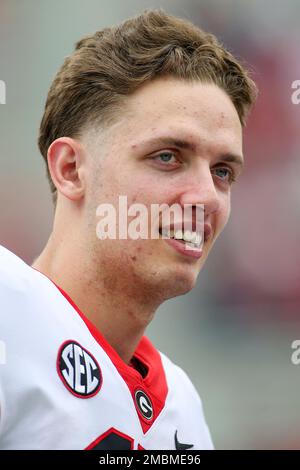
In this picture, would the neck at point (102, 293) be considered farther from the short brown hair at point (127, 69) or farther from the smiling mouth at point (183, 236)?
the short brown hair at point (127, 69)

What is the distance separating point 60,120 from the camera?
1913 mm

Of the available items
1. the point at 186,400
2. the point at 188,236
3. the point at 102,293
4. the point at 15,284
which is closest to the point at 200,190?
the point at 188,236

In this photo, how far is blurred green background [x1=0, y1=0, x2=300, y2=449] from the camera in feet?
15.3

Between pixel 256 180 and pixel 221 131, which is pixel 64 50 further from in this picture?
pixel 221 131

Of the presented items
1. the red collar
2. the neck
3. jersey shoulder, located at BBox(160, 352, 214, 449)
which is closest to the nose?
the neck

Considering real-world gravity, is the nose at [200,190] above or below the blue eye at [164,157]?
below

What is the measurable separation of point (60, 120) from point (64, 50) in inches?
139

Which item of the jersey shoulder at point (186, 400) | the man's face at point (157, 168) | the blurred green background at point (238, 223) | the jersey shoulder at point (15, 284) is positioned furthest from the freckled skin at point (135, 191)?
the blurred green background at point (238, 223)

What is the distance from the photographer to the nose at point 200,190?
1724 millimetres

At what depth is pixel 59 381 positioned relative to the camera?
1.51 m

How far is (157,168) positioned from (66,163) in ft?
0.84

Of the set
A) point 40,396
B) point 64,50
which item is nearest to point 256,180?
point 64,50

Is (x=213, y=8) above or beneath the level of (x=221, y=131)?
above

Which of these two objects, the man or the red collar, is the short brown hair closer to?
the man
